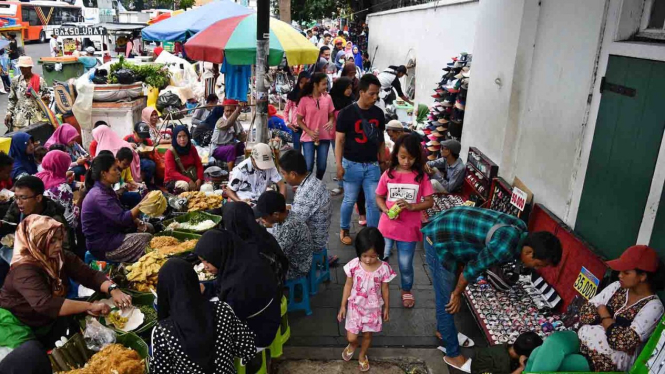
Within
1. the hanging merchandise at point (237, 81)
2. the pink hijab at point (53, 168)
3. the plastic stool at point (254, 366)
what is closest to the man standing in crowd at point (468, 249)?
the plastic stool at point (254, 366)

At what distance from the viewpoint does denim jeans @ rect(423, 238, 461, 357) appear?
13.0 ft

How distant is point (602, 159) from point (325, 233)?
262 centimetres

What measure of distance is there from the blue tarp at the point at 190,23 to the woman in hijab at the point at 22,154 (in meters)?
2.75

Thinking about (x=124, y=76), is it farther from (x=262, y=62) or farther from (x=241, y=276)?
(x=241, y=276)

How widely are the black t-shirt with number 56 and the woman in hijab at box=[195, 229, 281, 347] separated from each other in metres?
2.45

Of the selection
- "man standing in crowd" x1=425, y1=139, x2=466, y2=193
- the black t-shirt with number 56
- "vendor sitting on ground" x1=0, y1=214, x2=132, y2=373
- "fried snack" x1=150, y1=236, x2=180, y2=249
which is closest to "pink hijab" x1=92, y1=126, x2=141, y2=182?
"fried snack" x1=150, y1=236, x2=180, y2=249

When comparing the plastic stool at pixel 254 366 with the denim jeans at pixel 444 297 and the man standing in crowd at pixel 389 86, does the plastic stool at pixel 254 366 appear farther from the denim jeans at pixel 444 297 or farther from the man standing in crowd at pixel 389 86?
the man standing in crowd at pixel 389 86

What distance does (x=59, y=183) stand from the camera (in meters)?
5.48

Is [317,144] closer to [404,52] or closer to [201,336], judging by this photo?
[201,336]

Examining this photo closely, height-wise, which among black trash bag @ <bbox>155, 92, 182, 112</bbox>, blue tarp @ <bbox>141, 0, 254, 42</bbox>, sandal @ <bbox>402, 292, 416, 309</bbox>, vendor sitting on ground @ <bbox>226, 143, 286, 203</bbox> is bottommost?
sandal @ <bbox>402, 292, 416, 309</bbox>

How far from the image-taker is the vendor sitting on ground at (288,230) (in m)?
4.12

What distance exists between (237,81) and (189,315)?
5.28m

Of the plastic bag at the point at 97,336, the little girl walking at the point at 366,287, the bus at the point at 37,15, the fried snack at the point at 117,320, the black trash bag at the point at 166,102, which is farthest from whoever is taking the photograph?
the bus at the point at 37,15

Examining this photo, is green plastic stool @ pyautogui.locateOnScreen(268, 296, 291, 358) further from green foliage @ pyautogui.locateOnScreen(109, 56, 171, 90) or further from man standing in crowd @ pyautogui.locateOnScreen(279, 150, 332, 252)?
green foliage @ pyautogui.locateOnScreen(109, 56, 171, 90)
